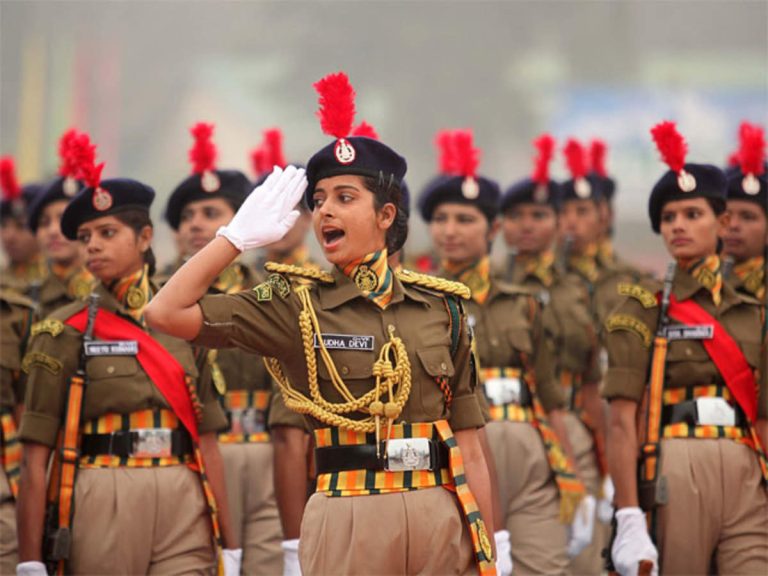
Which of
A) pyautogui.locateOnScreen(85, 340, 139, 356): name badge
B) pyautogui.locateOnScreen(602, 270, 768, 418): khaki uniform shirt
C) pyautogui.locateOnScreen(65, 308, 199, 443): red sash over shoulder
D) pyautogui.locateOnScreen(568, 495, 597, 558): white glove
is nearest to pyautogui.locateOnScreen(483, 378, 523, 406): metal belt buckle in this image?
pyautogui.locateOnScreen(568, 495, 597, 558): white glove

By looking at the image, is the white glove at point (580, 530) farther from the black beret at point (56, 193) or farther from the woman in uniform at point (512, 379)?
the black beret at point (56, 193)

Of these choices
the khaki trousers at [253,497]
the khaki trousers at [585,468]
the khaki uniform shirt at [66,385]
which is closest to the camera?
the khaki uniform shirt at [66,385]

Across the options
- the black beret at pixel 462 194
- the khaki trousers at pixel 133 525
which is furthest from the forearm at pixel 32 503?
the black beret at pixel 462 194

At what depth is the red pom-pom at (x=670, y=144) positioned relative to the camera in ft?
23.2

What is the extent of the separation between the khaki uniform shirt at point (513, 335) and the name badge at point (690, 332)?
143 cm

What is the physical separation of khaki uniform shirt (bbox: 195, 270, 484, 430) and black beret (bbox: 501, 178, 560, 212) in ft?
16.7

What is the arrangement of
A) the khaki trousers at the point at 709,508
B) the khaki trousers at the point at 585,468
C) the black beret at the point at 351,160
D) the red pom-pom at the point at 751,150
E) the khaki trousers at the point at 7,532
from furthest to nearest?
the khaki trousers at the point at 585,468 < the red pom-pom at the point at 751,150 < the khaki trousers at the point at 7,532 < the khaki trousers at the point at 709,508 < the black beret at the point at 351,160

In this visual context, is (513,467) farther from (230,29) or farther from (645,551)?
(230,29)

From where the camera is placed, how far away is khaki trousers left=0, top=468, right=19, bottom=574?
694 cm

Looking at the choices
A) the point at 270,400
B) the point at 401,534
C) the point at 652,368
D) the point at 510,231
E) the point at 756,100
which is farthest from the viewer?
the point at 756,100

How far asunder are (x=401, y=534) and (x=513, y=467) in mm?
3062

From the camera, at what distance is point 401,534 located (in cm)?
505

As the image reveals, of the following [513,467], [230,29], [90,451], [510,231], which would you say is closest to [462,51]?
[230,29]

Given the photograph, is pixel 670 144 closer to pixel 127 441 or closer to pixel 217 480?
pixel 217 480
